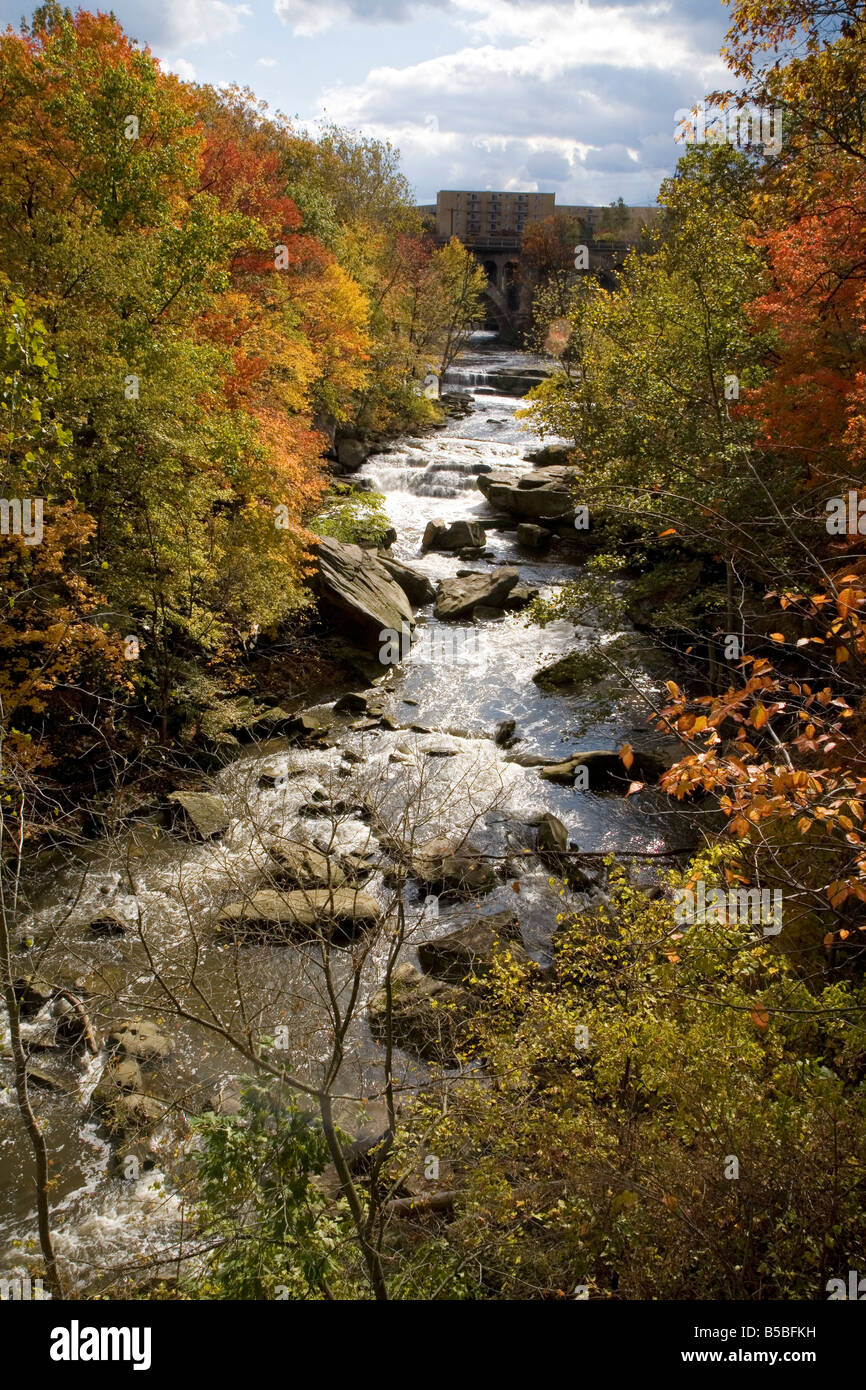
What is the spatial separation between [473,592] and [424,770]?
883cm

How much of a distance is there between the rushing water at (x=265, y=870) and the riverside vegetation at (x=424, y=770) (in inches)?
5.7

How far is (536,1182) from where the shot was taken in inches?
239

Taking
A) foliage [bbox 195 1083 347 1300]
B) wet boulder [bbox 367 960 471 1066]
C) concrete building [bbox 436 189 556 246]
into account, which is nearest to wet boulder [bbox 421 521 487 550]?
wet boulder [bbox 367 960 471 1066]

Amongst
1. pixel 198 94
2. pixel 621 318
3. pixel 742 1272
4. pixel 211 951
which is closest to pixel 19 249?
pixel 211 951

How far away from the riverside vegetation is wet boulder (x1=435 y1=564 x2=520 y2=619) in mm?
133

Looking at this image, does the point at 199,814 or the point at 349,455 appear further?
the point at 349,455

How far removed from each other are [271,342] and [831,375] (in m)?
13.9

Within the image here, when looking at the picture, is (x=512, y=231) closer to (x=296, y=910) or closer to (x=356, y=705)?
(x=356, y=705)

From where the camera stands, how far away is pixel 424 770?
543 inches

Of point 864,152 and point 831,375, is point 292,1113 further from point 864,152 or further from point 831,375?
point 831,375

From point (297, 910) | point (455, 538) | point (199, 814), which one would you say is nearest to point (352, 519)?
point (455, 538)

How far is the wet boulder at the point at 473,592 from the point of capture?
2102 cm

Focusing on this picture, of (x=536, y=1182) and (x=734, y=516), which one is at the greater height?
(x=734, y=516)

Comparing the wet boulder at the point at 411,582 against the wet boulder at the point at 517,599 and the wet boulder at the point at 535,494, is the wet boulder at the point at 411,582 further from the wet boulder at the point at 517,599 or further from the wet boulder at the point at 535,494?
the wet boulder at the point at 535,494
